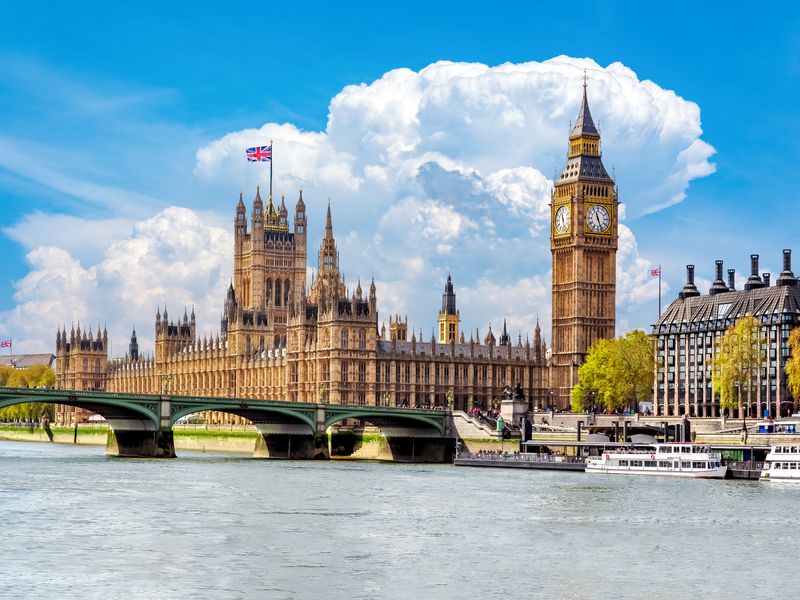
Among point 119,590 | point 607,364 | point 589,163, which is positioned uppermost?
point 589,163

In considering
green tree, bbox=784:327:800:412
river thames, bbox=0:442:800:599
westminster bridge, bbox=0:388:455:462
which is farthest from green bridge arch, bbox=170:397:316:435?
green tree, bbox=784:327:800:412

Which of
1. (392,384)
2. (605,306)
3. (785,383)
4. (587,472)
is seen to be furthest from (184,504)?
(605,306)

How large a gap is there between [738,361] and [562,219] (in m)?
38.8

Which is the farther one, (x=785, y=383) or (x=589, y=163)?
(x=589, y=163)

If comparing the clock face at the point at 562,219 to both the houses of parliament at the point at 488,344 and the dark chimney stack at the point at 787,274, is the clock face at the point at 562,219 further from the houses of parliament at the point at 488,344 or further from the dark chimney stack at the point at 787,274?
the dark chimney stack at the point at 787,274

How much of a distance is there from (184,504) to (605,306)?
302 ft

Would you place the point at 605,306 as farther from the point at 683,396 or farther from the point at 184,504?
the point at 184,504

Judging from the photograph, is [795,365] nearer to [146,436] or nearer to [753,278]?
[753,278]

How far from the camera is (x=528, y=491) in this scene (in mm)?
78125

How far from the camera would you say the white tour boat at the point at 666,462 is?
301 feet

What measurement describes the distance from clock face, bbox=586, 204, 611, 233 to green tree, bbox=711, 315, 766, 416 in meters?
28.9

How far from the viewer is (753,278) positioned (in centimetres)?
13762

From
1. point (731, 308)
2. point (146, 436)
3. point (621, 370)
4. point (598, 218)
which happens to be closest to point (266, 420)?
point (146, 436)

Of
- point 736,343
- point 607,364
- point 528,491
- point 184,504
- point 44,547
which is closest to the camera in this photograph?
point 44,547
